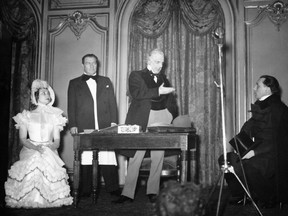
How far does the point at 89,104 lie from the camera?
5473 millimetres

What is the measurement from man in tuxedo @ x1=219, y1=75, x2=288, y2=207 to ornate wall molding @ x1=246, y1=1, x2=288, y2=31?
6.90ft

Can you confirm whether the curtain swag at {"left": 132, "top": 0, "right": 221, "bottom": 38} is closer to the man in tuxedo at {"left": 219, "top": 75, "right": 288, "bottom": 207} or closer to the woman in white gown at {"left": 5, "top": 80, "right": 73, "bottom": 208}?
the man in tuxedo at {"left": 219, "top": 75, "right": 288, "bottom": 207}

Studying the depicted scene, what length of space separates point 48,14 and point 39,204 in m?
Answer: 4.15

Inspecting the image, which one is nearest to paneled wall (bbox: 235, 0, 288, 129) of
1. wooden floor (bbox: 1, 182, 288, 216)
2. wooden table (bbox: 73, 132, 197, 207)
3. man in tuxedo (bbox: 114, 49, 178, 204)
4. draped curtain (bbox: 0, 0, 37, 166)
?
man in tuxedo (bbox: 114, 49, 178, 204)

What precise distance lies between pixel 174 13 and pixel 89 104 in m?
2.49

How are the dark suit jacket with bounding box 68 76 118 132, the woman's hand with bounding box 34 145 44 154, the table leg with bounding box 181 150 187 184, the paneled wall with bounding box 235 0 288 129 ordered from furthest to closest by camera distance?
the paneled wall with bounding box 235 0 288 129, the dark suit jacket with bounding box 68 76 118 132, the woman's hand with bounding box 34 145 44 154, the table leg with bounding box 181 150 187 184

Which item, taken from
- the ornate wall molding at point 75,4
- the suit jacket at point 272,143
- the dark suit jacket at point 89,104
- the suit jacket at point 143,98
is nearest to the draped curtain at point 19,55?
the ornate wall molding at point 75,4

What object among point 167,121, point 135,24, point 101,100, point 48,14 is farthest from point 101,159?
point 48,14

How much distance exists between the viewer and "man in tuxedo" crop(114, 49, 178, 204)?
4.45 m

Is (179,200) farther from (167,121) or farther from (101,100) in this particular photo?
(101,100)

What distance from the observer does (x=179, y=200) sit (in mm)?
2316

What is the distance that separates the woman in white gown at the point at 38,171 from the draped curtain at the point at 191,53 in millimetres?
2436

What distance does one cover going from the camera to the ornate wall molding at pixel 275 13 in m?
6.35

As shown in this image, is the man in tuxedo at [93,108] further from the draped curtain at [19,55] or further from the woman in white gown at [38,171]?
the draped curtain at [19,55]
